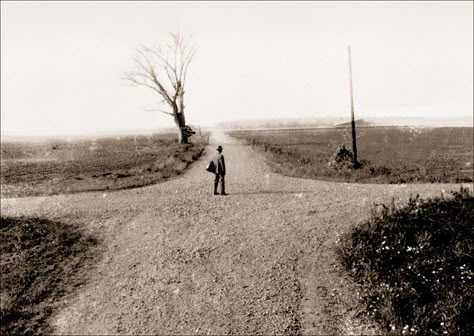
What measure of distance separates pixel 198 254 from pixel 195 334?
331 centimetres

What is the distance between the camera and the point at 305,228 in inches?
520

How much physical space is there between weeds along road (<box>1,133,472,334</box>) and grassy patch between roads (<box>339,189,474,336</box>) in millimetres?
595

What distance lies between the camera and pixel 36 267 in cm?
1109

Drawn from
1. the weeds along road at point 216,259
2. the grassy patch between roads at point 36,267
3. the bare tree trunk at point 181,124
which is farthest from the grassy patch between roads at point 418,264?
the bare tree trunk at point 181,124

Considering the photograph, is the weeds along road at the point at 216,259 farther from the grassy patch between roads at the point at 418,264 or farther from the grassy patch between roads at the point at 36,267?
the grassy patch between roads at the point at 418,264

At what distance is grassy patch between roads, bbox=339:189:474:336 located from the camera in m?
9.14

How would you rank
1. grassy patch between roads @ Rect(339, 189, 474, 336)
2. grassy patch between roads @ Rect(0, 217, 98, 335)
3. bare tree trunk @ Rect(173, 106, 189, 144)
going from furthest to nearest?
bare tree trunk @ Rect(173, 106, 189, 144), grassy patch between roads @ Rect(339, 189, 474, 336), grassy patch between roads @ Rect(0, 217, 98, 335)

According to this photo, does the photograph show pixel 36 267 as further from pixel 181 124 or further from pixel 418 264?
pixel 181 124

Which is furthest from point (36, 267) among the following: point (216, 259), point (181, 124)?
point (181, 124)

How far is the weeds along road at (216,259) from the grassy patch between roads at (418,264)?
59 cm

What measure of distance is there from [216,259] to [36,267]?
4.84 meters

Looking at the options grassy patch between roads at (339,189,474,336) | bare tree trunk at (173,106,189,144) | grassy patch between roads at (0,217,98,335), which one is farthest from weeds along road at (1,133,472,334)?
bare tree trunk at (173,106,189,144)

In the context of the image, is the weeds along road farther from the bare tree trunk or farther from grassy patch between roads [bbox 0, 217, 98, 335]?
the bare tree trunk

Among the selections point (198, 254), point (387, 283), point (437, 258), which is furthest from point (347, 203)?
point (198, 254)
